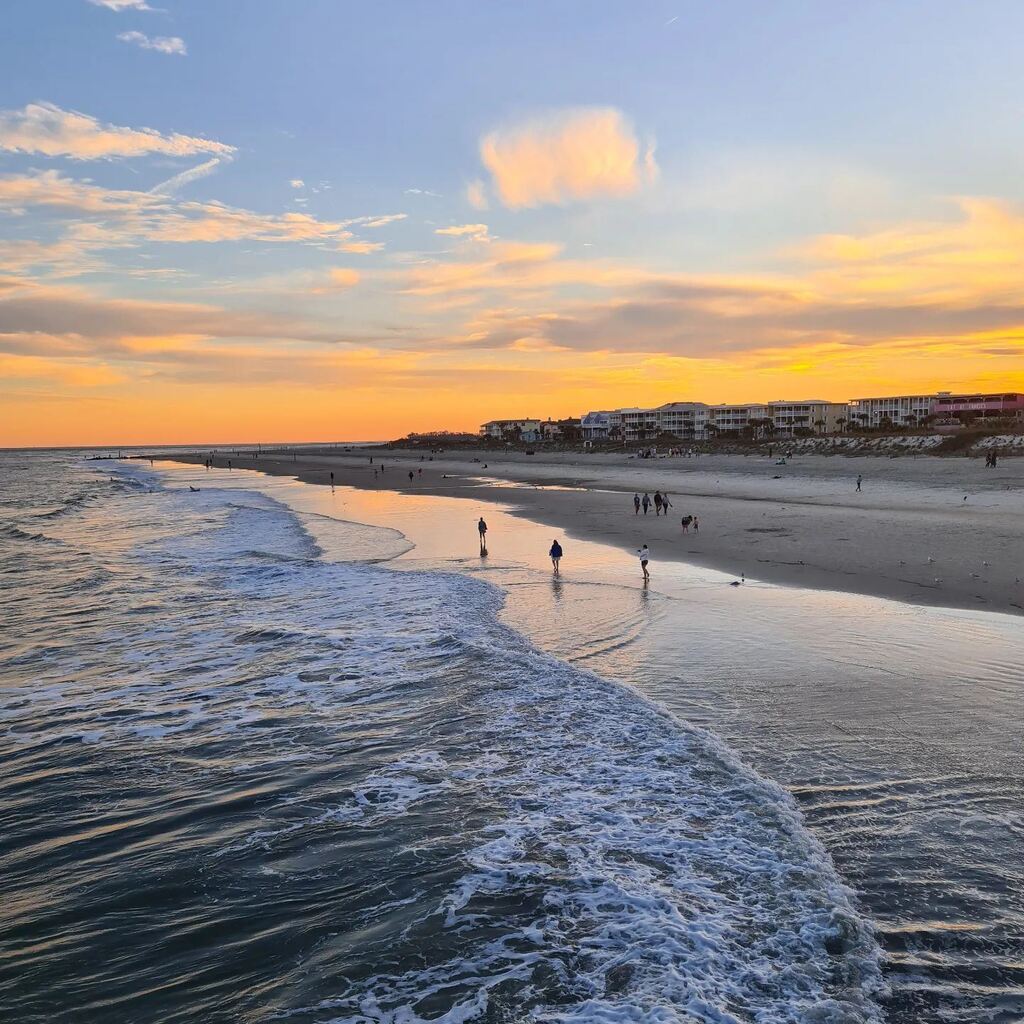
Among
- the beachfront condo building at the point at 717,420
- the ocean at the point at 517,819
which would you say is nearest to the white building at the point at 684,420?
the beachfront condo building at the point at 717,420

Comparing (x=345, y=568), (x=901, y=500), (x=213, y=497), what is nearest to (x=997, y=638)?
(x=345, y=568)

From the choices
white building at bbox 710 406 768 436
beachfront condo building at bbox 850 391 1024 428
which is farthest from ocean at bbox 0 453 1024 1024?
white building at bbox 710 406 768 436

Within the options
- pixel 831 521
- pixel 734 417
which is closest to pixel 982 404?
pixel 734 417

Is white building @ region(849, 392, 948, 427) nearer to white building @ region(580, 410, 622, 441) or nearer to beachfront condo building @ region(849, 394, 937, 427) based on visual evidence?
beachfront condo building @ region(849, 394, 937, 427)

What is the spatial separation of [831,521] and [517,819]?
28623 millimetres

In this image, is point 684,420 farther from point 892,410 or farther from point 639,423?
point 892,410

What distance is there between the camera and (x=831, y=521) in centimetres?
3253

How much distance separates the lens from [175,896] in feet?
22.8

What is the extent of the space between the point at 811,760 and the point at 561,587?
12116mm

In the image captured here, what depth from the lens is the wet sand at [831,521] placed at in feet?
67.7

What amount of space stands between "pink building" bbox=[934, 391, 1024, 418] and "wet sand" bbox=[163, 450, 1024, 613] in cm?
5655

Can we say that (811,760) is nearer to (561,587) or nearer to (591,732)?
(591,732)

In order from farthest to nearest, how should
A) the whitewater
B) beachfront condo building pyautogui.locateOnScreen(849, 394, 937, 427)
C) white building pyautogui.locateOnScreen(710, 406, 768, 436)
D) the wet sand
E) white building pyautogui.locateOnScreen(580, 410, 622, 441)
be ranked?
white building pyautogui.locateOnScreen(580, 410, 622, 441)
white building pyautogui.locateOnScreen(710, 406, 768, 436)
beachfront condo building pyautogui.locateOnScreen(849, 394, 937, 427)
the wet sand
the whitewater

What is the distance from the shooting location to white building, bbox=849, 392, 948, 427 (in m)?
127
